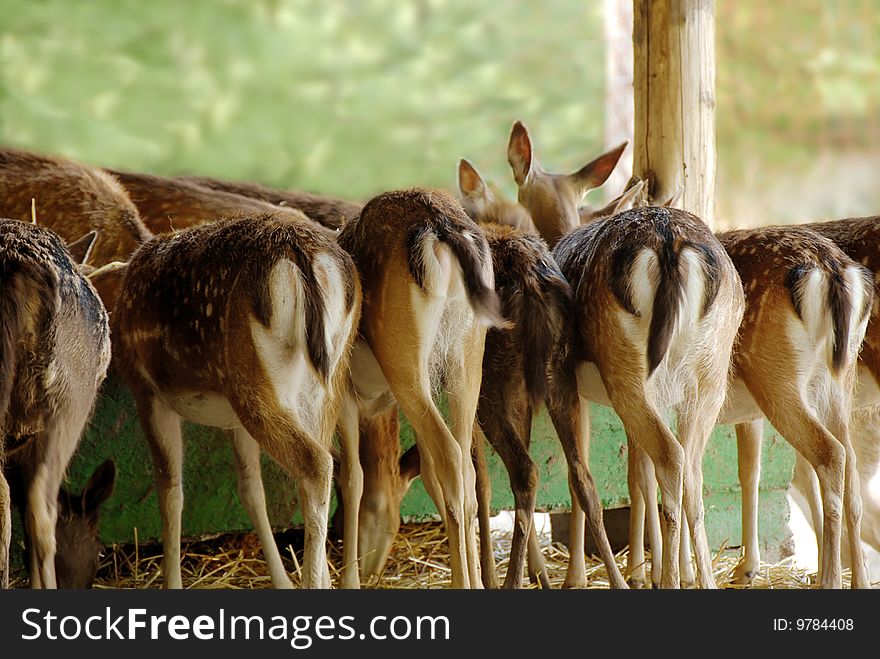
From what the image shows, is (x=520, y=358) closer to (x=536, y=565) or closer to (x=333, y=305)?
(x=333, y=305)

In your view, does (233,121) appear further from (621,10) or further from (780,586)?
(780,586)

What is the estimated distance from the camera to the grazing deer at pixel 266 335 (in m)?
3.22

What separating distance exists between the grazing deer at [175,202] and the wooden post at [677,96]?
80.0 inches

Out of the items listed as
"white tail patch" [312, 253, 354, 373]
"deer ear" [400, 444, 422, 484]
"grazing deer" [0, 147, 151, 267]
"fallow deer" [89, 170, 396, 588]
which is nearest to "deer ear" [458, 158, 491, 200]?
"fallow deer" [89, 170, 396, 588]

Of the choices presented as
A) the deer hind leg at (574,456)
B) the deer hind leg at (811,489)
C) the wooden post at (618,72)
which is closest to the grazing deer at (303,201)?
the deer hind leg at (574,456)

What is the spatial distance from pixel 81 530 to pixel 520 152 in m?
2.59

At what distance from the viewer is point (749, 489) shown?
4.59 meters

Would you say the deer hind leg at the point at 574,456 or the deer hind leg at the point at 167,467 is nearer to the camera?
the deer hind leg at the point at 574,456

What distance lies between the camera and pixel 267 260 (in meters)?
3.24

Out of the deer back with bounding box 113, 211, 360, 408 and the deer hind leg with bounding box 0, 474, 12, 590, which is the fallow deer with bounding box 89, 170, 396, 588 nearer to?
the deer back with bounding box 113, 211, 360, 408

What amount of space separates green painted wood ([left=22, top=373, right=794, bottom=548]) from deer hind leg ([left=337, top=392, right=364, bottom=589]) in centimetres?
63

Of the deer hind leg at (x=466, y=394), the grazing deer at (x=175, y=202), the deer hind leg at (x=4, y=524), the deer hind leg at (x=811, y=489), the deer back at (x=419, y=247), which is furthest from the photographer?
the grazing deer at (x=175, y=202)

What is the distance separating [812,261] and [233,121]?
8229mm

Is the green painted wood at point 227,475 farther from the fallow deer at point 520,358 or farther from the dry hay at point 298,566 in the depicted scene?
the fallow deer at point 520,358
